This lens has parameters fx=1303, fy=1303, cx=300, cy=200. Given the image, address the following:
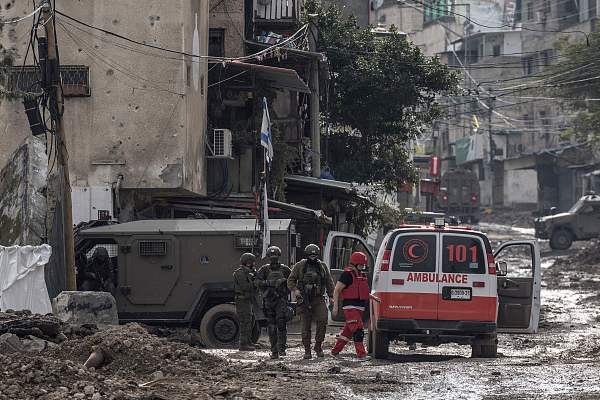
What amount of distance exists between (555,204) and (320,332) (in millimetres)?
68498

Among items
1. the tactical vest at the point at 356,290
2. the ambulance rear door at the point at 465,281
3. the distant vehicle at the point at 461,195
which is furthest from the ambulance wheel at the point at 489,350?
the distant vehicle at the point at 461,195

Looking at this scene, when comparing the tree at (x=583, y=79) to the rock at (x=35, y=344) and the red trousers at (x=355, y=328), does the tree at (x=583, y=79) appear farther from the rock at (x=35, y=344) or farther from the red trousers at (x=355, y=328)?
the rock at (x=35, y=344)

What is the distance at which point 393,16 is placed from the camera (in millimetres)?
105000

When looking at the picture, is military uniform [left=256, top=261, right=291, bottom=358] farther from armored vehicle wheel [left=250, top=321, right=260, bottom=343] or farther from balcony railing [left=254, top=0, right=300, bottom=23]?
balcony railing [left=254, top=0, right=300, bottom=23]

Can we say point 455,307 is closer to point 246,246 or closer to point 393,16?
point 246,246

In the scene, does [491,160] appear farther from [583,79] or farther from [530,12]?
[583,79]

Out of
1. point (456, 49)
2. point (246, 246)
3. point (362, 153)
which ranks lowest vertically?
point (246, 246)

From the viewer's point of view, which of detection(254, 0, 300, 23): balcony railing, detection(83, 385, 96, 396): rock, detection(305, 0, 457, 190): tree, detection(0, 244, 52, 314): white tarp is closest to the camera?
detection(83, 385, 96, 396): rock

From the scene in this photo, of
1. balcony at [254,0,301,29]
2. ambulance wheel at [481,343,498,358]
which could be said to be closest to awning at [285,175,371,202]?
balcony at [254,0,301,29]

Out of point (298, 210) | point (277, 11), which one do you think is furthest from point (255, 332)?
point (277, 11)

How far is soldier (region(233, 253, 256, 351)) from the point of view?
19.8 metres

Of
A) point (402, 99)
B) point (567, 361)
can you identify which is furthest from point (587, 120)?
point (567, 361)

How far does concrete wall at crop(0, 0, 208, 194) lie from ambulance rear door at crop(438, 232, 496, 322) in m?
11.2

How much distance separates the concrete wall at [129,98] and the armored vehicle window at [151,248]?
5581 millimetres
